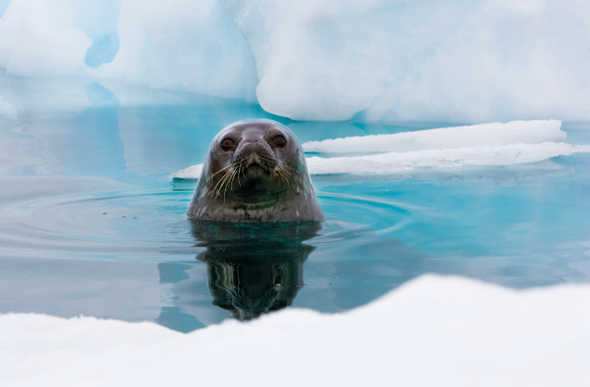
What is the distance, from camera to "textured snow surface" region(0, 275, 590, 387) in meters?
1.47

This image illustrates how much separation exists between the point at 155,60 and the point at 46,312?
39.3ft

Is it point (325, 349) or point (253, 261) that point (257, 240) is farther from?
point (325, 349)

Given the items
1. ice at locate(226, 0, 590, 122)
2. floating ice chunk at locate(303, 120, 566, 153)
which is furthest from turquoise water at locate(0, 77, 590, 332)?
ice at locate(226, 0, 590, 122)

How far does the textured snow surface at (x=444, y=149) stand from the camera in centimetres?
616

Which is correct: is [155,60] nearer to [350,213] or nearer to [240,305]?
[350,213]

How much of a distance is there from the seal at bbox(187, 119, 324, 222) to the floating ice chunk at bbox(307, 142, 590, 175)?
2.35 m

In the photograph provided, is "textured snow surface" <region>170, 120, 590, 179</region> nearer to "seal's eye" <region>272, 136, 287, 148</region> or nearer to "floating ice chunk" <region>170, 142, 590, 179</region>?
"floating ice chunk" <region>170, 142, 590, 179</region>

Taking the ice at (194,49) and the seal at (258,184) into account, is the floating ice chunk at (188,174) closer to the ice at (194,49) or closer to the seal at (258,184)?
the seal at (258,184)

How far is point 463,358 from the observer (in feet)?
5.15

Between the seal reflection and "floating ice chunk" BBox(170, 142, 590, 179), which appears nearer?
the seal reflection

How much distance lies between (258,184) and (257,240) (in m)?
0.46

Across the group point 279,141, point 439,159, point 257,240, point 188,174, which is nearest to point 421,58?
point 439,159

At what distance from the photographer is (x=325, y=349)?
1650mm

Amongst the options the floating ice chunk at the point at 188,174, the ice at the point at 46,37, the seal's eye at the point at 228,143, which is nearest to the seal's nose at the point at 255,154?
the seal's eye at the point at 228,143
